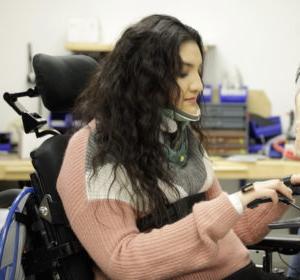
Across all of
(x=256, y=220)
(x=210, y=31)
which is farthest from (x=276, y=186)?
(x=210, y=31)

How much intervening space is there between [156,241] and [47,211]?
305 millimetres

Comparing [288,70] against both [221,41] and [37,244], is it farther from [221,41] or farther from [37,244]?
[37,244]

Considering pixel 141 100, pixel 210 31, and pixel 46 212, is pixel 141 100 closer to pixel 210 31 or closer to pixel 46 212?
pixel 46 212

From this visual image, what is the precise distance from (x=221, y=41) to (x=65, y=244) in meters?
2.53

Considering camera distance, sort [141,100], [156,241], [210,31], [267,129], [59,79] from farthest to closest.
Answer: [210,31] → [267,129] → [59,79] → [141,100] → [156,241]

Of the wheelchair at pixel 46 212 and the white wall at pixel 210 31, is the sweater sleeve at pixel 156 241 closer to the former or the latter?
the wheelchair at pixel 46 212

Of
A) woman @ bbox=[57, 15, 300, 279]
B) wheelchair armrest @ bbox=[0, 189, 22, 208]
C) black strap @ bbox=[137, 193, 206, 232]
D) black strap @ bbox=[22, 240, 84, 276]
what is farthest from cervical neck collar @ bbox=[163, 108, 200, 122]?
wheelchair armrest @ bbox=[0, 189, 22, 208]

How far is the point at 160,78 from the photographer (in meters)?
1.12

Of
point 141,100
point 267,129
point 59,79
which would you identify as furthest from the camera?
point 267,129

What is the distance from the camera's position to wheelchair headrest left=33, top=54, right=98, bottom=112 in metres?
1.25

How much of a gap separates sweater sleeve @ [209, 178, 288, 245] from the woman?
0.32 ft

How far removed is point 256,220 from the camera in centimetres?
133

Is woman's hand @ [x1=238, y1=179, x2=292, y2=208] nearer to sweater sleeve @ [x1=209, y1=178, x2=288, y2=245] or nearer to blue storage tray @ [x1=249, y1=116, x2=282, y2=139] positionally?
sweater sleeve @ [x1=209, y1=178, x2=288, y2=245]

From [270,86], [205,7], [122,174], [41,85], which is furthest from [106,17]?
[122,174]
